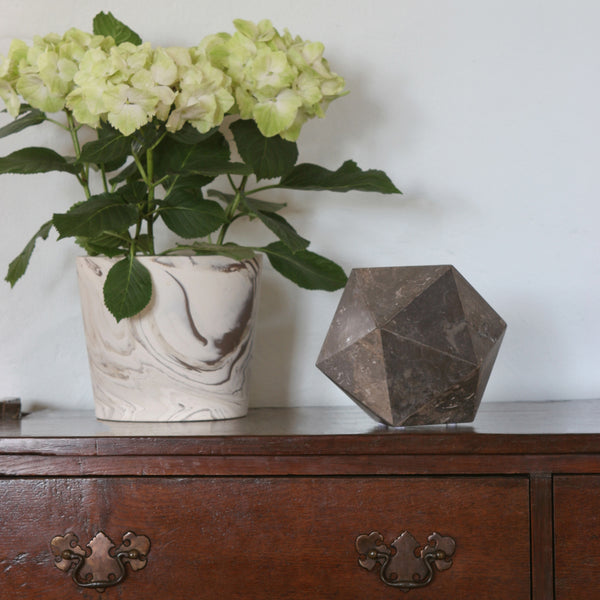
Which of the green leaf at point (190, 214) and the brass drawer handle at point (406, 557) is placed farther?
the green leaf at point (190, 214)

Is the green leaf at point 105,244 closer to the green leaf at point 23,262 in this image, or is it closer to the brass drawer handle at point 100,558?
the green leaf at point 23,262

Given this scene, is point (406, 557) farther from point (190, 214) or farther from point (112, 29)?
point (112, 29)

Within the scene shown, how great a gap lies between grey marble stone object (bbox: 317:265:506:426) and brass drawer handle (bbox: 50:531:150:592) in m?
0.28

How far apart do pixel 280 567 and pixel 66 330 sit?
0.56 meters

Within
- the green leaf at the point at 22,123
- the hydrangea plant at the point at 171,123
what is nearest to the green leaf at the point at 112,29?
the hydrangea plant at the point at 171,123

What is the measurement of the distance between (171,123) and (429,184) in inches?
17.8

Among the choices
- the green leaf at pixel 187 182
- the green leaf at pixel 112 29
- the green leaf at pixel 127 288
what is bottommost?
the green leaf at pixel 127 288

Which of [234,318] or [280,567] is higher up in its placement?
[234,318]

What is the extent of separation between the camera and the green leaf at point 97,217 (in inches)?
30.4

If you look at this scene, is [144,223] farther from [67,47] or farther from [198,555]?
[198,555]

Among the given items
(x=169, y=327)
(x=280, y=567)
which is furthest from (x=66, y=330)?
(x=280, y=567)

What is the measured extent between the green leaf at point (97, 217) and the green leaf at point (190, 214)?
0.05 metres

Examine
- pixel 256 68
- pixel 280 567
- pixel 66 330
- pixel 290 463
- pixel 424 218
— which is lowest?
pixel 280 567

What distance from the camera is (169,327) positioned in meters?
0.85
